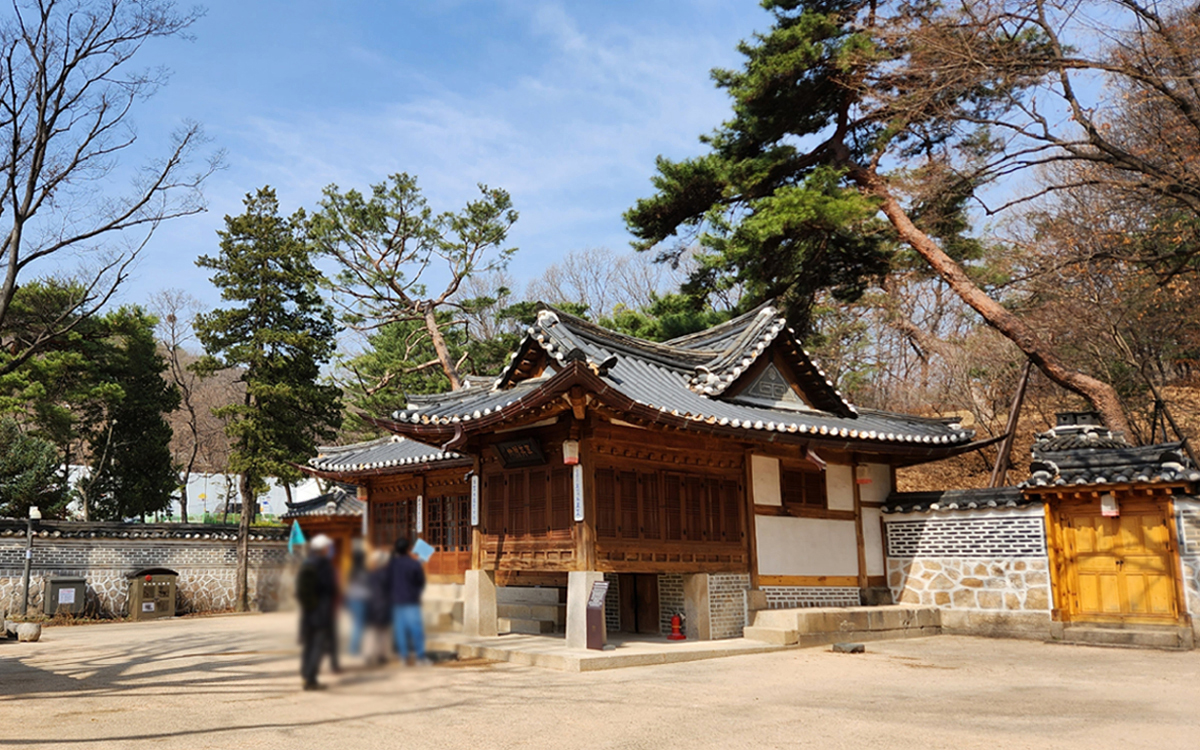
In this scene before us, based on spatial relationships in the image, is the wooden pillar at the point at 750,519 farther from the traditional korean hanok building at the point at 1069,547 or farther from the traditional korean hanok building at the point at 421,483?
the traditional korean hanok building at the point at 421,483

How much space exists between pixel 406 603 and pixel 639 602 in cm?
1657

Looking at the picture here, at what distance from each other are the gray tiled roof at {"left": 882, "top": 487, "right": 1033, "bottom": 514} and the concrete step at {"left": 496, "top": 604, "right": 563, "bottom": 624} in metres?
7.28

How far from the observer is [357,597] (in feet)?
2.81

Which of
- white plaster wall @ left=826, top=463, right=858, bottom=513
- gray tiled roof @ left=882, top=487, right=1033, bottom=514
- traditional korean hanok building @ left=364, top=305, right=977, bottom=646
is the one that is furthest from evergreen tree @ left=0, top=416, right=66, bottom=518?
gray tiled roof @ left=882, top=487, right=1033, bottom=514

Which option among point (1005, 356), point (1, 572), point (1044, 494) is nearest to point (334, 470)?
point (1, 572)

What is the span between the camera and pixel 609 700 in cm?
979

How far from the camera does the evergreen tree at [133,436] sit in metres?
31.8

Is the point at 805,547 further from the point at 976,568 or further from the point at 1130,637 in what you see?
the point at 1130,637

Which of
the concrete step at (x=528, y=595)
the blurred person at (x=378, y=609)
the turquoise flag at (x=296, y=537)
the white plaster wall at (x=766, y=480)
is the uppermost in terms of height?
the white plaster wall at (x=766, y=480)

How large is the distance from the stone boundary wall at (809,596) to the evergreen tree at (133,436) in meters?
25.1

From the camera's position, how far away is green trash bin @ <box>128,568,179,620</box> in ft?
79.8

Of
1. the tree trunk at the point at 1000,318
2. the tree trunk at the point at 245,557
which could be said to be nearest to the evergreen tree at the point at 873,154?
the tree trunk at the point at 1000,318

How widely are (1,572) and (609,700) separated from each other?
68.1 feet

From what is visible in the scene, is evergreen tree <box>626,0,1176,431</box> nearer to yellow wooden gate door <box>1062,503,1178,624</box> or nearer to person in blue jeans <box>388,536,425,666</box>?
yellow wooden gate door <box>1062,503,1178,624</box>
